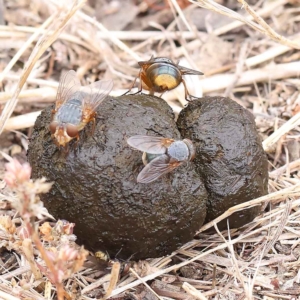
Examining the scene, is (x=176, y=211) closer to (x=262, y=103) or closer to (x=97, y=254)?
(x=97, y=254)

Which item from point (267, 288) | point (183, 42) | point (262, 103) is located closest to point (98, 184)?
point (267, 288)

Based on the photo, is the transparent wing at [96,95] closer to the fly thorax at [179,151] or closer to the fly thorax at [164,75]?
the fly thorax at [179,151]

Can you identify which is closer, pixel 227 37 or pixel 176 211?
pixel 176 211

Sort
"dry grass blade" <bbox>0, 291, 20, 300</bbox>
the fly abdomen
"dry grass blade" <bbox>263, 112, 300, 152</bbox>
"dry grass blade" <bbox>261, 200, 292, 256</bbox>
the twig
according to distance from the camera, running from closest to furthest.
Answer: "dry grass blade" <bbox>0, 291, 20, 300</bbox>, the fly abdomen, "dry grass blade" <bbox>261, 200, 292, 256</bbox>, "dry grass blade" <bbox>263, 112, 300, 152</bbox>, the twig

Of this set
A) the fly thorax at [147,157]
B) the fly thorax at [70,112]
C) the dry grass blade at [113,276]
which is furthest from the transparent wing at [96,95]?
the dry grass blade at [113,276]

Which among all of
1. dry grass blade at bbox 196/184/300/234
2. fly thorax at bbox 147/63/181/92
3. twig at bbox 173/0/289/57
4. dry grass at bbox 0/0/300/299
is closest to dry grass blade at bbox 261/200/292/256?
dry grass at bbox 0/0/300/299

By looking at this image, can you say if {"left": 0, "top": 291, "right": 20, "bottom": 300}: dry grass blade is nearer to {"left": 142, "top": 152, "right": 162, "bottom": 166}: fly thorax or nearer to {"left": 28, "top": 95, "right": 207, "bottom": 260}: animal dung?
{"left": 28, "top": 95, "right": 207, "bottom": 260}: animal dung

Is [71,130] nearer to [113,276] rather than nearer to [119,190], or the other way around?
[119,190]
